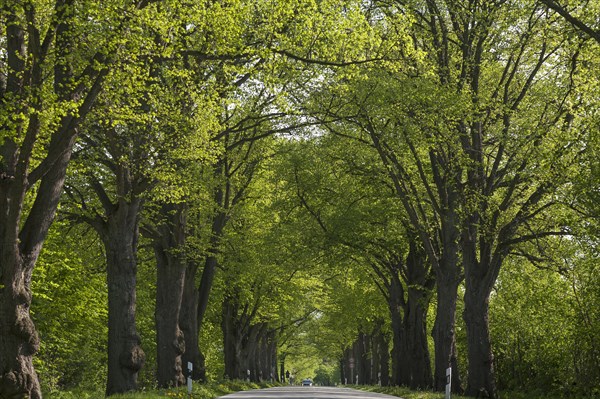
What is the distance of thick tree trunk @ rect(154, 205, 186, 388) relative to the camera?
25.6 m

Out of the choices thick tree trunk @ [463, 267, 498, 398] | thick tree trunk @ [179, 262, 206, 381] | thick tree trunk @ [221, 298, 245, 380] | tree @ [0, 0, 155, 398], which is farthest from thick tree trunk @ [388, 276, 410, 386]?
tree @ [0, 0, 155, 398]

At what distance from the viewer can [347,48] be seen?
15.9 meters

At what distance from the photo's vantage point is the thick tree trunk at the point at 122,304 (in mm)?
19375

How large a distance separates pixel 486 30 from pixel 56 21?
39.5ft

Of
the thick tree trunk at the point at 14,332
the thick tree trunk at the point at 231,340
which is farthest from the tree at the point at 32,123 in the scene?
the thick tree trunk at the point at 231,340

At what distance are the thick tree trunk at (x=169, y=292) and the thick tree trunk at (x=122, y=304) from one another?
18.0 feet

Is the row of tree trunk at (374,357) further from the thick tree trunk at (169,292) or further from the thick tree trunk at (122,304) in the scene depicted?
the thick tree trunk at (122,304)

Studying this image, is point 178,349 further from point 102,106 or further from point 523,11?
point 523,11

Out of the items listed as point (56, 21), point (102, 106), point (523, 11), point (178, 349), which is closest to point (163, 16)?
point (56, 21)

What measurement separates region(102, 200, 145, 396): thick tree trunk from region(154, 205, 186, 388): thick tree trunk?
5488 mm

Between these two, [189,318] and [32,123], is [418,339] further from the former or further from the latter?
[32,123]

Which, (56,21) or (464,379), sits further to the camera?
(464,379)

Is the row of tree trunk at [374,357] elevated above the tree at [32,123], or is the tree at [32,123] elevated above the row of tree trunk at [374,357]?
the tree at [32,123]

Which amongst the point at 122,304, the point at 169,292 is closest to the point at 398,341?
the point at 169,292
